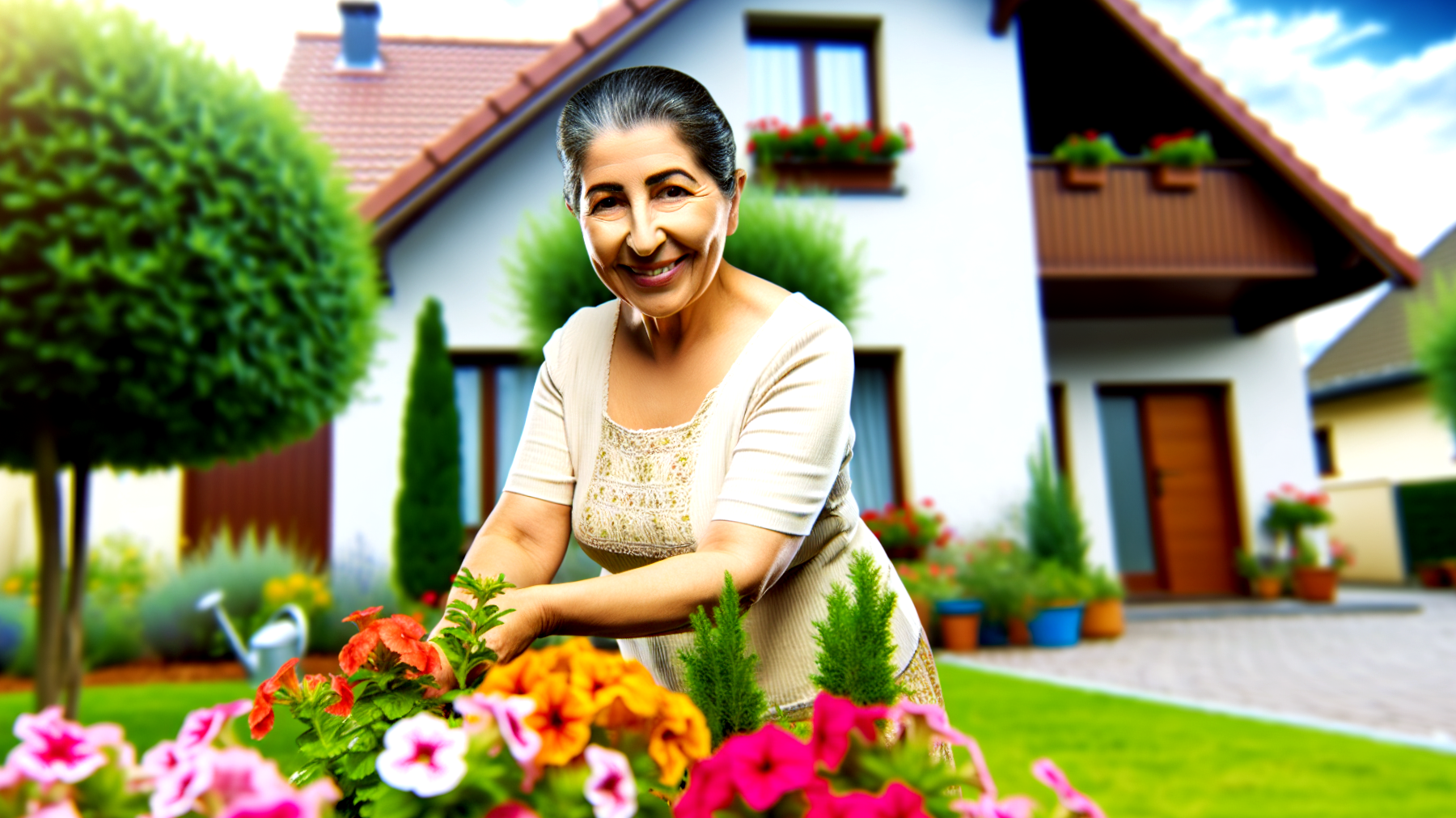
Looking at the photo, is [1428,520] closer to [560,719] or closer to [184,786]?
[560,719]

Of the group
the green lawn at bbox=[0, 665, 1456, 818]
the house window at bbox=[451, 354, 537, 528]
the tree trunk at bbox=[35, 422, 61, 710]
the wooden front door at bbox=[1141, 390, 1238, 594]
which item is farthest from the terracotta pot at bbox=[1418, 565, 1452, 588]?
→ the tree trunk at bbox=[35, 422, 61, 710]

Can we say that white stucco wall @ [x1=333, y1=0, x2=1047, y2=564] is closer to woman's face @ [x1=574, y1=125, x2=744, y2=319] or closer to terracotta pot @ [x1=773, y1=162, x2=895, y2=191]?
terracotta pot @ [x1=773, y1=162, x2=895, y2=191]

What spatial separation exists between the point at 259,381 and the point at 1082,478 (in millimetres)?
9064

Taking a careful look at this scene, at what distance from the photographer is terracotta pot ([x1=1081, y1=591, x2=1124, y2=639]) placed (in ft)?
28.6

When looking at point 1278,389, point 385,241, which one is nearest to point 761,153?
point 385,241

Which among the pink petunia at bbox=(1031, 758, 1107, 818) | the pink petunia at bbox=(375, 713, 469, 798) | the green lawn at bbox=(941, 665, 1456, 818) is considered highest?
the pink petunia at bbox=(375, 713, 469, 798)

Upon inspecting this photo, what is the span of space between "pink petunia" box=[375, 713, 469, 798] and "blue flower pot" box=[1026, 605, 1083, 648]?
8321 millimetres

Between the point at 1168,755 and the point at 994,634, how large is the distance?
4481mm

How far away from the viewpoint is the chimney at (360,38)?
11984 mm

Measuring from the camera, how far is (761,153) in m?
8.74

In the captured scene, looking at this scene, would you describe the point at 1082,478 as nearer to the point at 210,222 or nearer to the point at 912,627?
the point at 210,222

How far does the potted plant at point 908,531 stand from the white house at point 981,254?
51 centimetres

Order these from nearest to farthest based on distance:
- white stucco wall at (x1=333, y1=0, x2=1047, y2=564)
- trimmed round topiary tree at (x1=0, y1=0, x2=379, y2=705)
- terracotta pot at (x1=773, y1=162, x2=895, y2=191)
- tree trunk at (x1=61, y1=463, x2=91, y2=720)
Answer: trimmed round topiary tree at (x1=0, y1=0, x2=379, y2=705) < tree trunk at (x1=61, y1=463, x2=91, y2=720) < white stucco wall at (x1=333, y1=0, x2=1047, y2=564) < terracotta pot at (x1=773, y1=162, x2=895, y2=191)

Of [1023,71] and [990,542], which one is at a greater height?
[1023,71]
